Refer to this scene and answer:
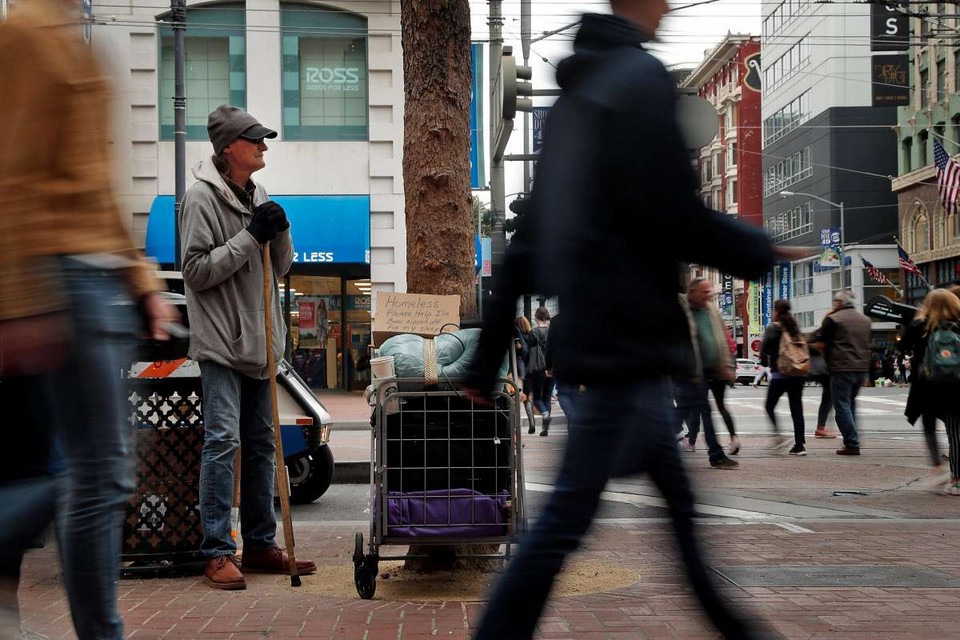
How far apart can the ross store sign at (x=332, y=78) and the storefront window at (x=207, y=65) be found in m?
1.30

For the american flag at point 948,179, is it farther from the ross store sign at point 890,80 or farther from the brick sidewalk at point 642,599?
the brick sidewalk at point 642,599

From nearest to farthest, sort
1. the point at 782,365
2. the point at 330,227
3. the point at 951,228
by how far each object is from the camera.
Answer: the point at 782,365 → the point at 330,227 → the point at 951,228

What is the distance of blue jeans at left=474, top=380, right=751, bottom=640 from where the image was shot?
273 cm

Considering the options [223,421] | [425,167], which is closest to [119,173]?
[223,421]

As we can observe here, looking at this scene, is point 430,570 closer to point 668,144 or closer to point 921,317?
point 668,144

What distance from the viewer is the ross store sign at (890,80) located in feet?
187

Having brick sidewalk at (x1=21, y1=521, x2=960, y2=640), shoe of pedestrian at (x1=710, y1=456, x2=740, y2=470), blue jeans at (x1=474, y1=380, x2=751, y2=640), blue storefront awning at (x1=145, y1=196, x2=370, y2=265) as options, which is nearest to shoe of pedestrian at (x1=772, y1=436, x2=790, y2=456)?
shoe of pedestrian at (x1=710, y1=456, x2=740, y2=470)

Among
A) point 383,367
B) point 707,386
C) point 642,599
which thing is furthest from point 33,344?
point 707,386

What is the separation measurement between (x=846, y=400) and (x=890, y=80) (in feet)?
162

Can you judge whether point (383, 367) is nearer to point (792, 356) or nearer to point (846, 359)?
point (792, 356)

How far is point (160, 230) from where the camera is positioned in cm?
2144

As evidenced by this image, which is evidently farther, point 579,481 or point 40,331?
point 579,481

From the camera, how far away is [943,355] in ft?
29.3

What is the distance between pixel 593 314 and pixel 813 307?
69540mm
